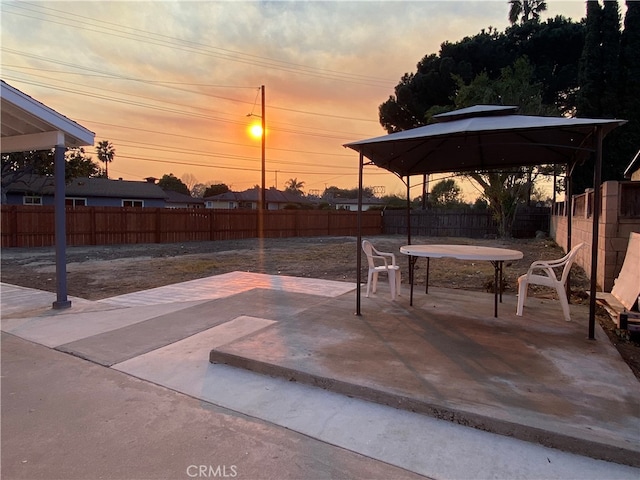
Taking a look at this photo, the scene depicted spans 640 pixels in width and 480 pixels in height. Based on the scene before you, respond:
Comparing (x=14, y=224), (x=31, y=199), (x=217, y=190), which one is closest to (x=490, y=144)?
(x=14, y=224)

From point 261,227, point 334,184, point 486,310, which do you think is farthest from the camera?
point 334,184

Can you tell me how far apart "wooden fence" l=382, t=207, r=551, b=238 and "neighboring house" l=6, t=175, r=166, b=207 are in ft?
58.8

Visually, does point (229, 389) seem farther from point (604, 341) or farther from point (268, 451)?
point (604, 341)

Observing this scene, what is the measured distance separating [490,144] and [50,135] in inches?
228

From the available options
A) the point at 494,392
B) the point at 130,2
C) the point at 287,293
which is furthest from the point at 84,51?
the point at 494,392

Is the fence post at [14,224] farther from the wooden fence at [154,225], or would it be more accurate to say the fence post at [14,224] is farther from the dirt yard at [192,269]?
the dirt yard at [192,269]

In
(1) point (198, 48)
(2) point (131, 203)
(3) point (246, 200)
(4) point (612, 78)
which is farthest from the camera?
(3) point (246, 200)

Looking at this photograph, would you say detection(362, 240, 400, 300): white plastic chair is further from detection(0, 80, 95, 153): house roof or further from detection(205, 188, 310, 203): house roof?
detection(205, 188, 310, 203): house roof

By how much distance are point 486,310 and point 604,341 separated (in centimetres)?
124

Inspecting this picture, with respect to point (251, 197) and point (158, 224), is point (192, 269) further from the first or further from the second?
point (251, 197)

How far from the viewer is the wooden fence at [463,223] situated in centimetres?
2045

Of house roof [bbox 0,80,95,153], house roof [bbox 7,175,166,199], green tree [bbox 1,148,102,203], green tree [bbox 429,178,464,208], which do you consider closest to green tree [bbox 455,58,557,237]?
green tree [bbox 429,178,464,208]

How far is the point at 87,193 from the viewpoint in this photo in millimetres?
25078

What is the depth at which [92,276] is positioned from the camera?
8234 millimetres
